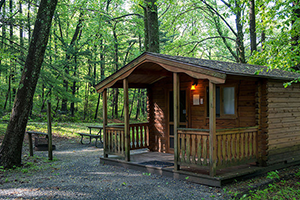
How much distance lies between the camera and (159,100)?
10.2m

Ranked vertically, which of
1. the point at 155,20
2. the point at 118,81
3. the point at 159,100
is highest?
the point at 155,20

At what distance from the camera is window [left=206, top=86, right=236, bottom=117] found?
8.30 metres

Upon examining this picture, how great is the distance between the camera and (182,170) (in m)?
7.11

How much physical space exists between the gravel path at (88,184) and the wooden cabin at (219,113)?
67cm

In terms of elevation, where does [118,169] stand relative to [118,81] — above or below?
below

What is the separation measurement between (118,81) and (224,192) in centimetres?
506

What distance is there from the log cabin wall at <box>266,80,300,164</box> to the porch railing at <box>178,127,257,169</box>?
2.45ft

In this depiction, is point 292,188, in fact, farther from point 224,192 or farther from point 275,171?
point 224,192

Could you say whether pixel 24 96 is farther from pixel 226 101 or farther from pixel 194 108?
pixel 226 101

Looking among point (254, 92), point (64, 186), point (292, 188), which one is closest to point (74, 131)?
point (64, 186)

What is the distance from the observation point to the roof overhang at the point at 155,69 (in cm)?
621

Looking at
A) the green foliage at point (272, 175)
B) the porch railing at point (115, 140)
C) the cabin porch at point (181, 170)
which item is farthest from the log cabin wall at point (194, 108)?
the porch railing at point (115, 140)

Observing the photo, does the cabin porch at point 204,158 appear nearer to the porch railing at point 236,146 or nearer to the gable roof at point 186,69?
the porch railing at point 236,146

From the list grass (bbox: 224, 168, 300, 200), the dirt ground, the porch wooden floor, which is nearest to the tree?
the dirt ground
